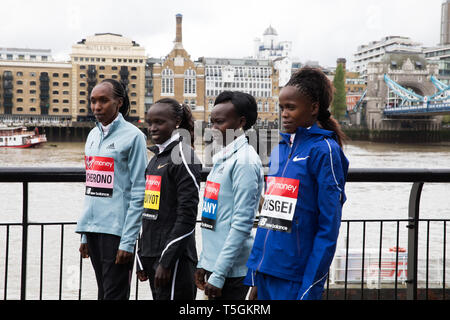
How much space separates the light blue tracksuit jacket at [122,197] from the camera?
2.47 meters

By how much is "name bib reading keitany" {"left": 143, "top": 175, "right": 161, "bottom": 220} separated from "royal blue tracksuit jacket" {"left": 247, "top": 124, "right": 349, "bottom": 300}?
0.59 metres

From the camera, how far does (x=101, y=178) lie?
2533mm

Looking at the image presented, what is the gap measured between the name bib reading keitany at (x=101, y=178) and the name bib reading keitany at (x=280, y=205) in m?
0.90

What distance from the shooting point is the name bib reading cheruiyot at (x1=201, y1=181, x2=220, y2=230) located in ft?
7.32

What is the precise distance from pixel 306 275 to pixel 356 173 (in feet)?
3.23

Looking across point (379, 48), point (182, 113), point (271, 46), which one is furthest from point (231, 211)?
point (271, 46)

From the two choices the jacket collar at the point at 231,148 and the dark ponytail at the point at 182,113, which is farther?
the dark ponytail at the point at 182,113

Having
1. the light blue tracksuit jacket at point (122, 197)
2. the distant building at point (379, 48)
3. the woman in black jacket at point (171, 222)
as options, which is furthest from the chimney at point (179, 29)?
the woman in black jacket at point (171, 222)

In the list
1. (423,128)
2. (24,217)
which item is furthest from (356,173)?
(423,128)

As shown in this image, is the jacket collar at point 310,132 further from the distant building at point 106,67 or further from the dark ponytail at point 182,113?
the distant building at point 106,67

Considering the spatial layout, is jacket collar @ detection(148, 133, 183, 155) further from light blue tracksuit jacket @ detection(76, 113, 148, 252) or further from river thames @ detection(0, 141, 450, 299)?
river thames @ detection(0, 141, 450, 299)

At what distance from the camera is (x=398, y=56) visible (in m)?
70.8
